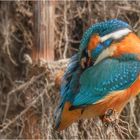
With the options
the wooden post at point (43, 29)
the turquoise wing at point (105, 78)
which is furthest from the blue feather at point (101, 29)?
the wooden post at point (43, 29)

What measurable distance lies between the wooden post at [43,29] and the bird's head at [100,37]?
4.66 ft

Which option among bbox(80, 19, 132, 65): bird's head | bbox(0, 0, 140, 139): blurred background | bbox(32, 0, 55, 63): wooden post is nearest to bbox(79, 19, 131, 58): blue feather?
bbox(80, 19, 132, 65): bird's head

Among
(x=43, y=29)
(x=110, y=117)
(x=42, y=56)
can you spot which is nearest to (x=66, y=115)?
(x=110, y=117)

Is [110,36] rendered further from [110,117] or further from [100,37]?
[110,117]

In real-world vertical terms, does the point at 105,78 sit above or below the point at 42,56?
below

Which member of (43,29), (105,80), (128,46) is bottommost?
(105,80)

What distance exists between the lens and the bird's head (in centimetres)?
229

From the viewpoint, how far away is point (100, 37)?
2312 millimetres

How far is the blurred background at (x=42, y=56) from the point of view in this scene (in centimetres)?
362

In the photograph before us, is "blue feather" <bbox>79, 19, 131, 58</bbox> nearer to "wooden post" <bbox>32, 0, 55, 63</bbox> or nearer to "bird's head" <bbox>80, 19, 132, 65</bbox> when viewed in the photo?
"bird's head" <bbox>80, 19, 132, 65</bbox>

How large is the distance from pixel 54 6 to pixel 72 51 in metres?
0.40

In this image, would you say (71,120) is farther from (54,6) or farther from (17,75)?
(17,75)

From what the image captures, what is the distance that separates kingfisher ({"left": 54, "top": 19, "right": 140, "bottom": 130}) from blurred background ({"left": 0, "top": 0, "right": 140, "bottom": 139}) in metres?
0.76

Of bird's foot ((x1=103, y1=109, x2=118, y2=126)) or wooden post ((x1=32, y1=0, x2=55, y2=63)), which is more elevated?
wooden post ((x1=32, y1=0, x2=55, y2=63))
